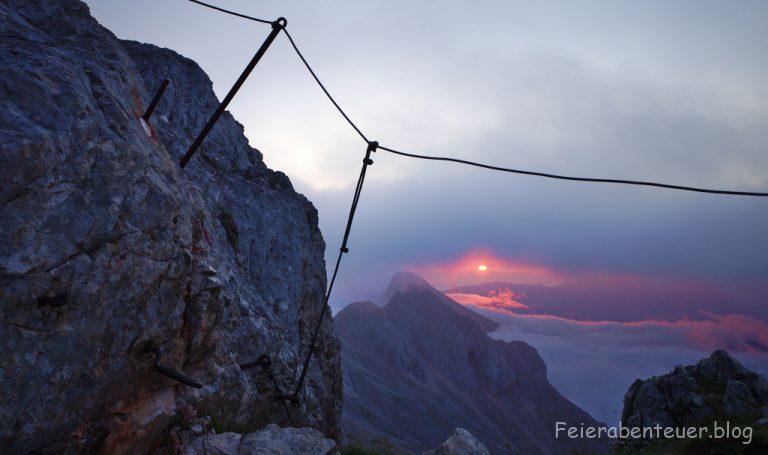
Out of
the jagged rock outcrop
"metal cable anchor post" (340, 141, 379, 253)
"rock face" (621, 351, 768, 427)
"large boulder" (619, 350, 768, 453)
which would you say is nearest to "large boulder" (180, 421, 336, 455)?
the jagged rock outcrop

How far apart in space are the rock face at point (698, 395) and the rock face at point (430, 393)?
4727cm

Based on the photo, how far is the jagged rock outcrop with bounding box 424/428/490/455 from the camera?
10312mm

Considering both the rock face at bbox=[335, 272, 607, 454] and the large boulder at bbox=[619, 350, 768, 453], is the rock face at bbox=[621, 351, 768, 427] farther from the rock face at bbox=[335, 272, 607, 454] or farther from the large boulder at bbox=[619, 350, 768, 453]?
the rock face at bbox=[335, 272, 607, 454]

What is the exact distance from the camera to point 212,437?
29.3 feet

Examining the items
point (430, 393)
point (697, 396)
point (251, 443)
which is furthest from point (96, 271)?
point (430, 393)

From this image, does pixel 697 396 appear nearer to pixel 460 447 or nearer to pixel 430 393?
pixel 460 447

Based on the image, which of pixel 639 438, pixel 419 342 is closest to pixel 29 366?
pixel 639 438

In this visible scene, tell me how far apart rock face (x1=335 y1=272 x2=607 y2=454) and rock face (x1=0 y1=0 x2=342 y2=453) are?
2595 inches

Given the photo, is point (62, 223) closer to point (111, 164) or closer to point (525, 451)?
point (111, 164)

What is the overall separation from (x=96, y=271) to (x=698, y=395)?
38667 mm

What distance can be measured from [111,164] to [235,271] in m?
7.88

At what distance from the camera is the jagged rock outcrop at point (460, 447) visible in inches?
406

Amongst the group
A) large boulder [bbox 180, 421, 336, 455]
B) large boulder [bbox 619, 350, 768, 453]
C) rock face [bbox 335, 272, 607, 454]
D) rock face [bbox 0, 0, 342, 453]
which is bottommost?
rock face [bbox 335, 272, 607, 454]

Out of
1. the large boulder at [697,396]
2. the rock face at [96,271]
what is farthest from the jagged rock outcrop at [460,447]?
the large boulder at [697,396]
